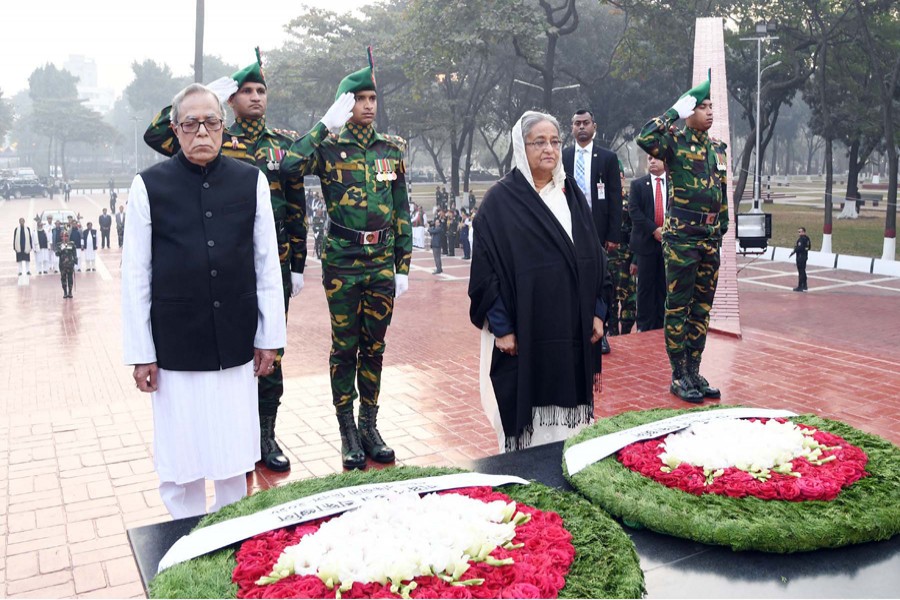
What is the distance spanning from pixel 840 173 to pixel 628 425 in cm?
7124

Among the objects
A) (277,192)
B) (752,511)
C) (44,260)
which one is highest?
(277,192)

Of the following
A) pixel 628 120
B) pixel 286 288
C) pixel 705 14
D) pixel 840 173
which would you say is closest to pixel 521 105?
pixel 628 120

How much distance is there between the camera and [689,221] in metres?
5.46

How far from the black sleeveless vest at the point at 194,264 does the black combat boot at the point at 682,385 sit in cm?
355

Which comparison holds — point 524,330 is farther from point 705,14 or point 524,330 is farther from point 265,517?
point 705,14

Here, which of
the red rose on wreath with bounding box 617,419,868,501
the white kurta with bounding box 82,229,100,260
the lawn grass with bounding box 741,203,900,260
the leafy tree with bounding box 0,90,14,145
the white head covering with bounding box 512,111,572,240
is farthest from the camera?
the leafy tree with bounding box 0,90,14,145

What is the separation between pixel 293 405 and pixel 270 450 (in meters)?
1.26

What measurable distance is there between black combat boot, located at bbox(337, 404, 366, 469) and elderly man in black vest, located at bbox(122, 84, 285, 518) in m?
1.25

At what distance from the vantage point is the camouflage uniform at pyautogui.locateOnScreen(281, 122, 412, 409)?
4.36 metres

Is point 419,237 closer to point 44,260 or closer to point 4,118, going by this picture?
point 44,260

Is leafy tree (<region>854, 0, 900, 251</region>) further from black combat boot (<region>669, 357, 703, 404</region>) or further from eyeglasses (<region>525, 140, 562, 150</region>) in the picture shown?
eyeglasses (<region>525, 140, 562, 150</region>)

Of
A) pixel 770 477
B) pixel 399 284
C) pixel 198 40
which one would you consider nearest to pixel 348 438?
pixel 399 284

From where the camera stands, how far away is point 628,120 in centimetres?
3462

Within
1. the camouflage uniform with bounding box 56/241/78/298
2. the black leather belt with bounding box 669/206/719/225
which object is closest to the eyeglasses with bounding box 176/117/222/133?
the black leather belt with bounding box 669/206/719/225
